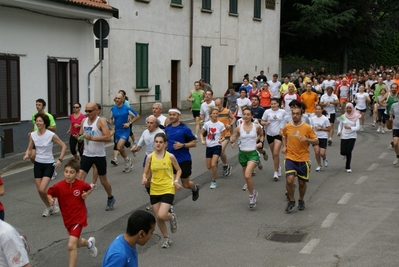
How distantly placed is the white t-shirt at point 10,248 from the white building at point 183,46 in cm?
2073

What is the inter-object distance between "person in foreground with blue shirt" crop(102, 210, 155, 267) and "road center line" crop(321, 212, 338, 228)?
5404mm

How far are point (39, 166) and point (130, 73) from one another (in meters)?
16.2

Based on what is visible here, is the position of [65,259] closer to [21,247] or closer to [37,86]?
[21,247]

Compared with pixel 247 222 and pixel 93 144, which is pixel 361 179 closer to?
pixel 247 222

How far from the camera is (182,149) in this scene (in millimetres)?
10758

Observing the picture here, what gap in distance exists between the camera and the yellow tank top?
8891mm

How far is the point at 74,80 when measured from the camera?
19766 millimetres

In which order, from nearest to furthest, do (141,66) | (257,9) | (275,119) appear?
(275,119) → (141,66) → (257,9)

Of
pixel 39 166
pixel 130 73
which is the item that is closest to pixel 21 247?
pixel 39 166

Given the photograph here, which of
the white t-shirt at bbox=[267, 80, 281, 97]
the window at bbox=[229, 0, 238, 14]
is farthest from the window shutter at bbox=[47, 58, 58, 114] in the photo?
the window at bbox=[229, 0, 238, 14]

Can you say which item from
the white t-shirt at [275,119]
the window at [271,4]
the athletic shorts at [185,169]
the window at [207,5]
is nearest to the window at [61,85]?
the white t-shirt at [275,119]

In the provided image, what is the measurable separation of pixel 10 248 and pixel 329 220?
6425 millimetres

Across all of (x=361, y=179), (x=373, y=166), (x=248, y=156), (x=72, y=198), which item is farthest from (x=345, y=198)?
(x=72, y=198)

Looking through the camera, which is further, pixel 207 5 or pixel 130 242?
pixel 207 5
